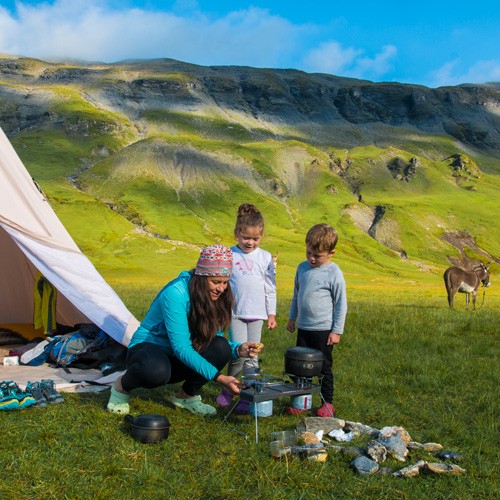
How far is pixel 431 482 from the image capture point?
4.49 metres

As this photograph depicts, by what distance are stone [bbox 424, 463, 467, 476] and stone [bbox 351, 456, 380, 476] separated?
1.40 ft

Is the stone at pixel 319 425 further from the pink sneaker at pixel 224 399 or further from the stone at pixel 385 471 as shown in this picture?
the pink sneaker at pixel 224 399

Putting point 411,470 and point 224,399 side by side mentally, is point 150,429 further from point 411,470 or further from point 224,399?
point 411,470

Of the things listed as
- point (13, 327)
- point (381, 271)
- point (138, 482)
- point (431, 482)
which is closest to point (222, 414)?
point (138, 482)

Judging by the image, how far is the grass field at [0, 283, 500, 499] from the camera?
4.32 meters

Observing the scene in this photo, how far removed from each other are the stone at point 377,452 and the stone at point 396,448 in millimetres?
87

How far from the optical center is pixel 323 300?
675 centimetres

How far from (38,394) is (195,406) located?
1892mm

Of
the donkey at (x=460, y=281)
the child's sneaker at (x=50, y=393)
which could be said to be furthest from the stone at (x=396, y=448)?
the donkey at (x=460, y=281)

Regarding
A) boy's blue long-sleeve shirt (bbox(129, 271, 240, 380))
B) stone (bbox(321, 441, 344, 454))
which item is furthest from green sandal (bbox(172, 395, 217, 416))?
stone (bbox(321, 441, 344, 454))

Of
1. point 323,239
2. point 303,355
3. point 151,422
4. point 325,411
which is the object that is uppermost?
point 323,239

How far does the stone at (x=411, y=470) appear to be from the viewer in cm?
457

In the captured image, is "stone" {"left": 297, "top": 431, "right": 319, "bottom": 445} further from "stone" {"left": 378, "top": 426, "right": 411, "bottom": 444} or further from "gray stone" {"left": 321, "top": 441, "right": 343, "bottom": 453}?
"stone" {"left": 378, "top": 426, "right": 411, "bottom": 444}

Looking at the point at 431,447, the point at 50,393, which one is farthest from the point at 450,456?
the point at 50,393
